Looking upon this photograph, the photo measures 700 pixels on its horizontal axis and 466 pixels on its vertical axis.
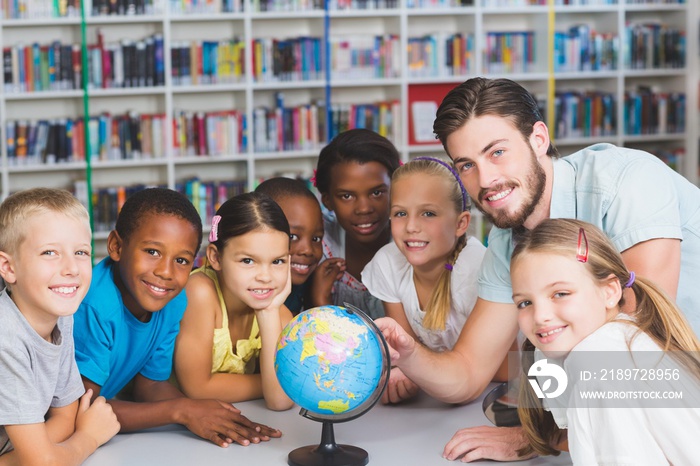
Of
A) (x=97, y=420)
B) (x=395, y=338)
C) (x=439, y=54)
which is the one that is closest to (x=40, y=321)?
(x=97, y=420)

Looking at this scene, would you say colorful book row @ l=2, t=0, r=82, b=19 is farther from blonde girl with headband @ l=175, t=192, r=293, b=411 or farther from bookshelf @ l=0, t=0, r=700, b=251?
blonde girl with headband @ l=175, t=192, r=293, b=411

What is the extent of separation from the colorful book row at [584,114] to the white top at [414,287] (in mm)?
4222

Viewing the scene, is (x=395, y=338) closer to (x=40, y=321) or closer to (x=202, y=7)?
(x=40, y=321)

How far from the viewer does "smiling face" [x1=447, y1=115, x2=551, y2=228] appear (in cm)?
217

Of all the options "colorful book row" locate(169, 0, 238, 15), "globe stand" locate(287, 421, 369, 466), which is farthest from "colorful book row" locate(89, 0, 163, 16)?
"globe stand" locate(287, 421, 369, 466)

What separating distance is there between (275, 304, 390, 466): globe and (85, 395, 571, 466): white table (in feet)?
0.36

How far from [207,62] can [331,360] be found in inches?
182

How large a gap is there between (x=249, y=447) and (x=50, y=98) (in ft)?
15.4

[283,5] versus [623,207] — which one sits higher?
[283,5]

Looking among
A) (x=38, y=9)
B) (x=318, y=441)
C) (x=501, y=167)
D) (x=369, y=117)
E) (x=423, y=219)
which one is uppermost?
(x=38, y=9)

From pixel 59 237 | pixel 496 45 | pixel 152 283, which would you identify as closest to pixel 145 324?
pixel 152 283

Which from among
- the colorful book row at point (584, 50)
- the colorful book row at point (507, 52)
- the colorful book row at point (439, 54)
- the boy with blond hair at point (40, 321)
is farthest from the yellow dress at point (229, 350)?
the colorful book row at point (584, 50)

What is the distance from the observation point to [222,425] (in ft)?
7.00

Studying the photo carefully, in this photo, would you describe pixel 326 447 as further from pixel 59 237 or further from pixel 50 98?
pixel 50 98
